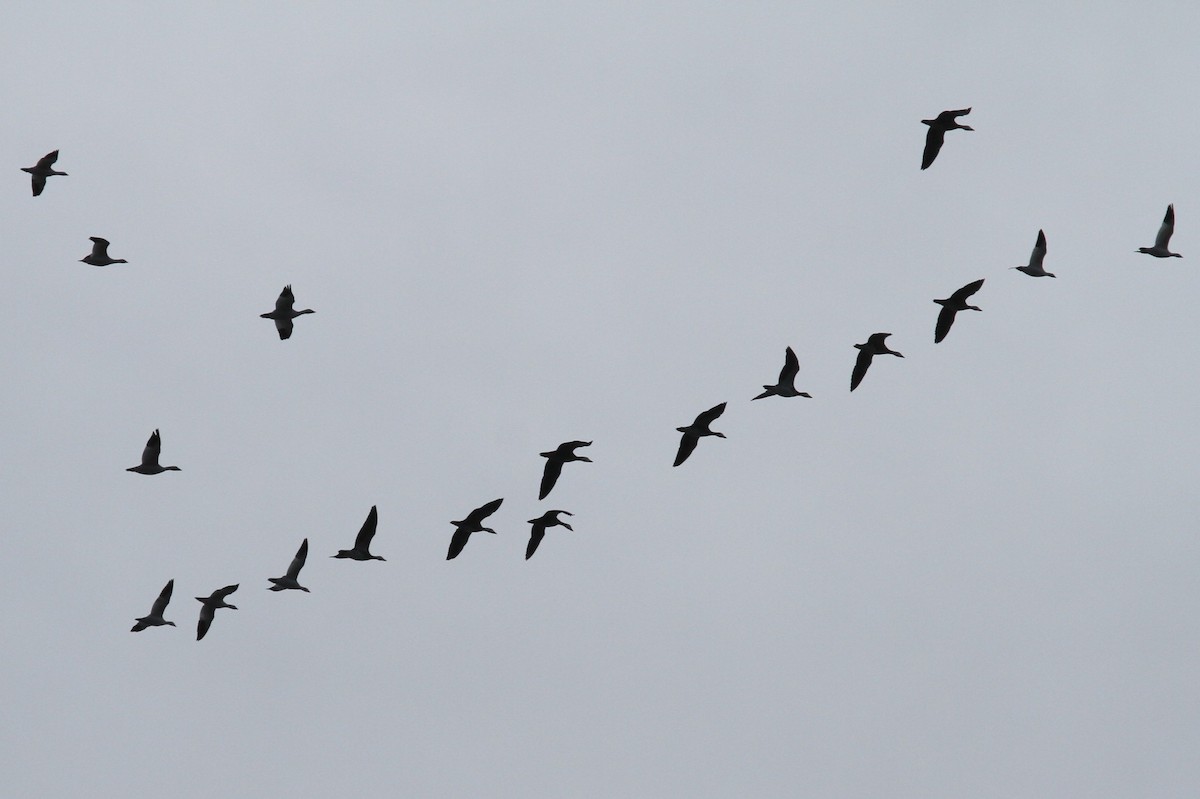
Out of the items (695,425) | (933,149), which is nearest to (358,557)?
(695,425)

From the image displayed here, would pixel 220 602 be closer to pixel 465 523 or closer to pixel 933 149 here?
pixel 465 523

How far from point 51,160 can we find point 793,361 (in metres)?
22.2

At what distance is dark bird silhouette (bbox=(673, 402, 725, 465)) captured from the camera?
159 ft

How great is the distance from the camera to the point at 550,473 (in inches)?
1884

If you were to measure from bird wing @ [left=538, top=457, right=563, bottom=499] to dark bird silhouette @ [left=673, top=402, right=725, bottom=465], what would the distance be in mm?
3325

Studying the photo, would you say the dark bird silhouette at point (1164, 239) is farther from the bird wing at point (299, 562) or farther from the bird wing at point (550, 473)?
the bird wing at point (299, 562)

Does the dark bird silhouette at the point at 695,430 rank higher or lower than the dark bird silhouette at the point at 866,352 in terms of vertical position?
lower

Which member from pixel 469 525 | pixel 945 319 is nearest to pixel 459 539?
pixel 469 525

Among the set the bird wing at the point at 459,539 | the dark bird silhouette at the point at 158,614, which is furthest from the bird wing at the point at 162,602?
the bird wing at the point at 459,539

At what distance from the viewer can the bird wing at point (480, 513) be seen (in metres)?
49.1

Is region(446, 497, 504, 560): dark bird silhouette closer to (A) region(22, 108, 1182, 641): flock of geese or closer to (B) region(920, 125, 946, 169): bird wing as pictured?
(A) region(22, 108, 1182, 641): flock of geese

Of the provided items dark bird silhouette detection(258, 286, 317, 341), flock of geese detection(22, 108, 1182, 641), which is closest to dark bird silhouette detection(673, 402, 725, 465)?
flock of geese detection(22, 108, 1182, 641)

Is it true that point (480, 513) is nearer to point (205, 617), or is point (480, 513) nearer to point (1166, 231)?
point (205, 617)

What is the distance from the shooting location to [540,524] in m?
51.6
